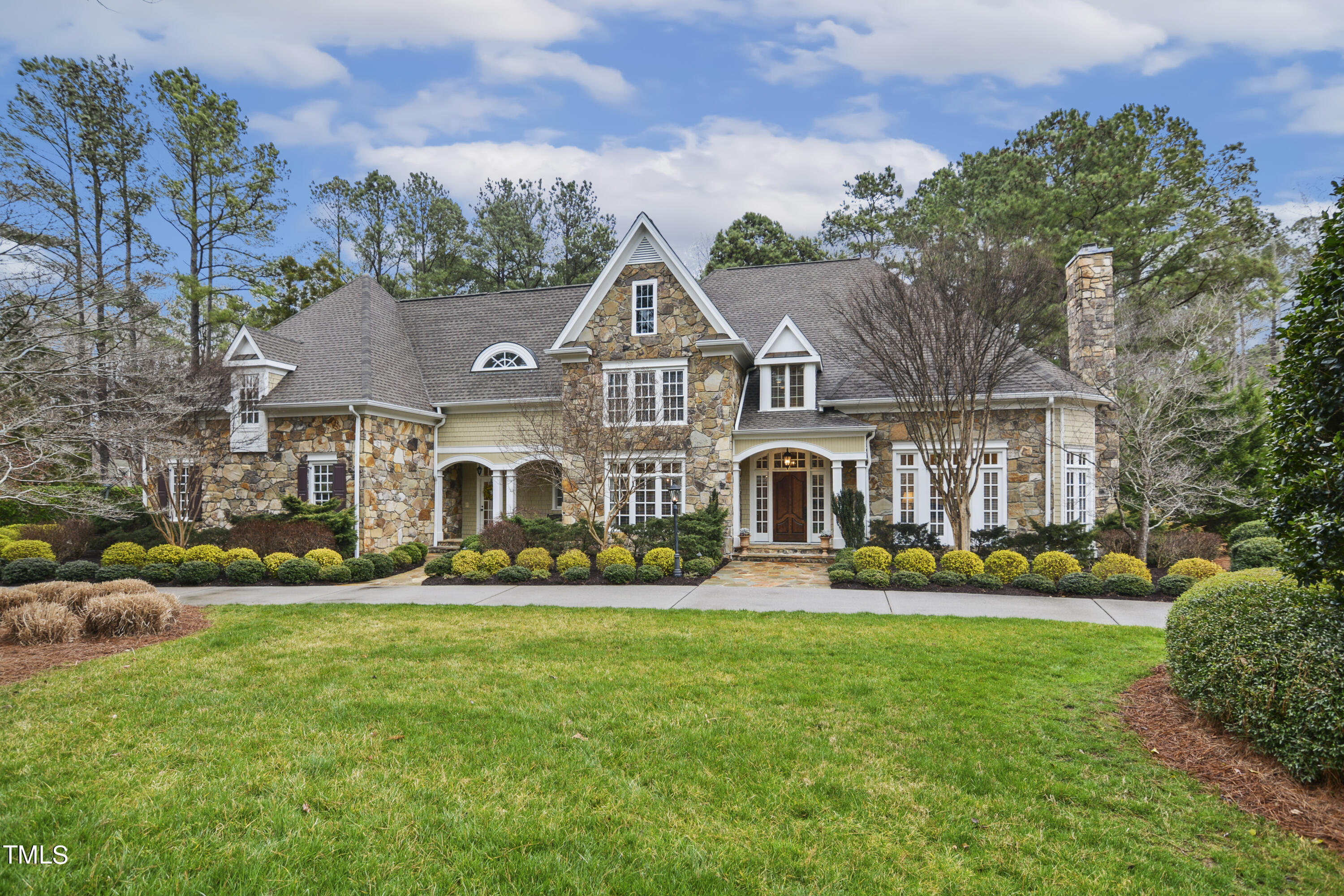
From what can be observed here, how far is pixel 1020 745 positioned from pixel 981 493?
12.4m

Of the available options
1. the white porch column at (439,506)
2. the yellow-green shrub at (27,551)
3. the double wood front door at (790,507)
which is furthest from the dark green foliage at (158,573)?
the double wood front door at (790,507)

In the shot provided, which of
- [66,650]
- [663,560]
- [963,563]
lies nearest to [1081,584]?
[963,563]

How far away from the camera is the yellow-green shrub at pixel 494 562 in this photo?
13112 millimetres

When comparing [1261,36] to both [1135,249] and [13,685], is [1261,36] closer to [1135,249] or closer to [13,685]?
[1135,249]

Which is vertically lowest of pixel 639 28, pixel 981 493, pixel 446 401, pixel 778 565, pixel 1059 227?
pixel 778 565

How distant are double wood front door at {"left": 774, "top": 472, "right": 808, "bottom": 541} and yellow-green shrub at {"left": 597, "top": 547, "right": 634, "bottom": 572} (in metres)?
5.93

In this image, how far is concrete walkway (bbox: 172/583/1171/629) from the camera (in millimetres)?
9711

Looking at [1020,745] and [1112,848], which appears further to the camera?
[1020,745]

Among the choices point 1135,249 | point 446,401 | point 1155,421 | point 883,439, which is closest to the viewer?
point 1155,421

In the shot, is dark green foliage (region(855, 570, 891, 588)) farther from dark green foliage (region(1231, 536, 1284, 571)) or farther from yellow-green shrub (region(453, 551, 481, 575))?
yellow-green shrub (region(453, 551, 481, 575))

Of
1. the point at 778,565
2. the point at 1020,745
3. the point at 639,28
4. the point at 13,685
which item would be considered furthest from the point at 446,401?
the point at 1020,745

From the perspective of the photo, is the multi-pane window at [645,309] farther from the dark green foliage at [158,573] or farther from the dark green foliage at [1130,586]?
the dark green foliage at [1130,586]

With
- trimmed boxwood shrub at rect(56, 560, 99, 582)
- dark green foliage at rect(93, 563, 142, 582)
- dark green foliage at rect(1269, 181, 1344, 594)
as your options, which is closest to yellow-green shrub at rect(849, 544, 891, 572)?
dark green foliage at rect(1269, 181, 1344, 594)

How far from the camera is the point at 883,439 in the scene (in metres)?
16.3
